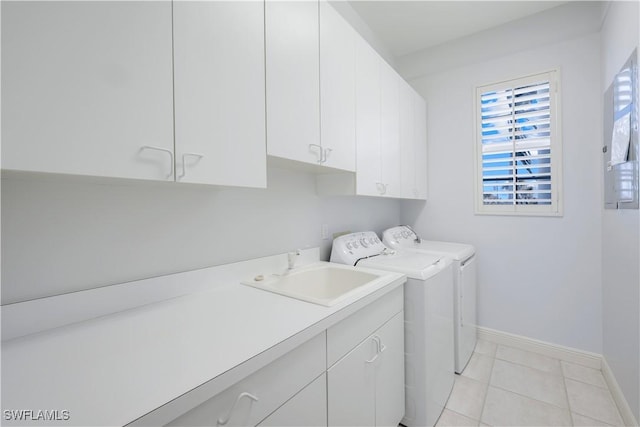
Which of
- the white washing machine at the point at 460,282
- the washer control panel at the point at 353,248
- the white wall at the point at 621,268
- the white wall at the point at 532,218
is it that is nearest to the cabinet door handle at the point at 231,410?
the washer control panel at the point at 353,248

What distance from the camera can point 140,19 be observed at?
76 centimetres

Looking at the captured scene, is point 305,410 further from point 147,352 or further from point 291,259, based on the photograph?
point 291,259

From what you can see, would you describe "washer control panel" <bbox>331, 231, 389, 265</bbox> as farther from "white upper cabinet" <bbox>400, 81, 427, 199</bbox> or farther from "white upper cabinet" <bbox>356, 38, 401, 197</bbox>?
"white upper cabinet" <bbox>400, 81, 427, 199</bbox>

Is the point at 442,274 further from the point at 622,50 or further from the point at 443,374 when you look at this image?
the point at 622,50

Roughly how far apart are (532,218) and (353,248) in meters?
1.74

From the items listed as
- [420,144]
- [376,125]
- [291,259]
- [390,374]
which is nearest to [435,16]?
[420,144]

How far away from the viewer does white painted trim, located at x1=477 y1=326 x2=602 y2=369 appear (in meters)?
2.15

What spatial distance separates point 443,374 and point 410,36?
2964 millimetres

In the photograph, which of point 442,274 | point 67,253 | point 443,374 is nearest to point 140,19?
point 67,253

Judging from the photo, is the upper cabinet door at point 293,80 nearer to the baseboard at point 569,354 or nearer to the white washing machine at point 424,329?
the white washing machine at point 424,329

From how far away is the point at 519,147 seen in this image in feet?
7.98

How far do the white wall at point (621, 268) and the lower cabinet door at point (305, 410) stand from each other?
67.3 inches

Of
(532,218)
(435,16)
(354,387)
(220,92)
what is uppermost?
(435,16)

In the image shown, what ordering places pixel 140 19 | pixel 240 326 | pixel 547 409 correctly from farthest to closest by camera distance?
pixel 547 409, pixel 240 326, pixel 140 19
